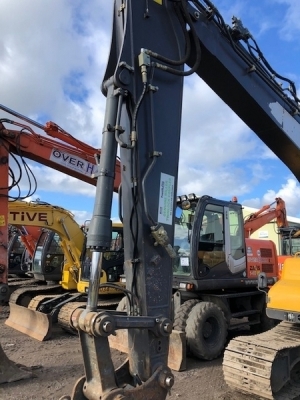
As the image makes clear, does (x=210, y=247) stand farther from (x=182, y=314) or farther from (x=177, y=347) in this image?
(x=177, y=347)

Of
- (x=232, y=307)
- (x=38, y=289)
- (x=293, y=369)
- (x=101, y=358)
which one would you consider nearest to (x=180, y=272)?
(x=232, y=307)

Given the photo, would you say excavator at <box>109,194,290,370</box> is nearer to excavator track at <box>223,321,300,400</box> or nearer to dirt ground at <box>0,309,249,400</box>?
dirt ground at <box>0,309,249,400</box>

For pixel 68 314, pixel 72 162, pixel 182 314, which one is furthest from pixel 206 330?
pixel 72 162

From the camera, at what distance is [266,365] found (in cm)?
392

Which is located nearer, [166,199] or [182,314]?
[166,199]

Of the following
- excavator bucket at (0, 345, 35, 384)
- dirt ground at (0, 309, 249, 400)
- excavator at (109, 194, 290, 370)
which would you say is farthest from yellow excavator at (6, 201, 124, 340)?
excavator at (109, 194, 290, 370)

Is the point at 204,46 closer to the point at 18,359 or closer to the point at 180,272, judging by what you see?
the point at 180,272

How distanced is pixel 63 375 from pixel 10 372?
68cm

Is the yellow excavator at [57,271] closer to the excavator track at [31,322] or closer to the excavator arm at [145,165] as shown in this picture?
the excavator track at [31,322]

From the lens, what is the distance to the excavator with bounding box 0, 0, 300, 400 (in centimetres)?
259

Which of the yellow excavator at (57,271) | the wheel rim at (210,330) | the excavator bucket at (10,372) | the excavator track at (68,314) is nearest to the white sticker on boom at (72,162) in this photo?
the yellow excavator at (57,271)

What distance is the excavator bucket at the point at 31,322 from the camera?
7.42 m

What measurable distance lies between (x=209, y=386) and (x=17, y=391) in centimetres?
231

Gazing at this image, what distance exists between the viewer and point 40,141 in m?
7.44
